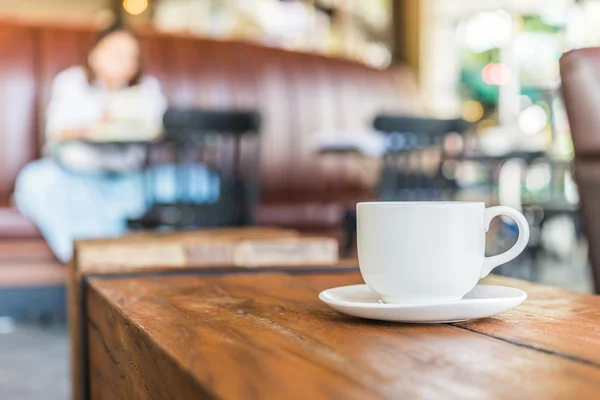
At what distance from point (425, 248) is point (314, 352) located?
167mm

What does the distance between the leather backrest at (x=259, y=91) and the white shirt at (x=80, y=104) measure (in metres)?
0.10

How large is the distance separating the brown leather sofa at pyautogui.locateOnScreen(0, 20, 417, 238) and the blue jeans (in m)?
0.21

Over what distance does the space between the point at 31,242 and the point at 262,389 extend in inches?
128

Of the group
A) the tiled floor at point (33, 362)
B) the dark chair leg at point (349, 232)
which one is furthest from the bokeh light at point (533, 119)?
the tiled floor at point (33, 362)

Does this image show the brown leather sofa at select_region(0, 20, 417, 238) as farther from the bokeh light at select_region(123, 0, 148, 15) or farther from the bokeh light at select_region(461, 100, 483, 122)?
the bokeh light at select_region(123, 0, 148, 15)

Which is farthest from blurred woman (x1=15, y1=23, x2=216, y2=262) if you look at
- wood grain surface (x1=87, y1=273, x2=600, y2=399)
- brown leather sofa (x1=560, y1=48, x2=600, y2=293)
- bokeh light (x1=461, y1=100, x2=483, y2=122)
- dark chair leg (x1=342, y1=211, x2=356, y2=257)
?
bokeh light (x1=461, y1=100, x2=483, y2=122)

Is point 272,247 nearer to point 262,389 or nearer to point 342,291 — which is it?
point 342,291

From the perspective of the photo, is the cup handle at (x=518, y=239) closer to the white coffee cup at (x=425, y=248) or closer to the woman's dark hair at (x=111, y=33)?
the white coffee cup at (x=425, y=248)

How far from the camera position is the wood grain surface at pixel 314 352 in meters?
0.43

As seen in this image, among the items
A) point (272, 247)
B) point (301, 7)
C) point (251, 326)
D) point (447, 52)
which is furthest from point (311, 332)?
point (301, 7)

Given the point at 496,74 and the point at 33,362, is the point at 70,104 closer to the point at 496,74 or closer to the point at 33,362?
the point at 33,362

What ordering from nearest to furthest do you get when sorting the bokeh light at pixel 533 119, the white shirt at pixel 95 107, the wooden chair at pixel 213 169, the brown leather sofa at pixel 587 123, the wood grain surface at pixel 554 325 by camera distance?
the wood grain surface at pixel 554 325 → the brown leather sofa at pixel 587 123 → the wooden chair at pixel 213 169 → the white shirt at pixel 95 107 → the bokeh light at pixel 533 119

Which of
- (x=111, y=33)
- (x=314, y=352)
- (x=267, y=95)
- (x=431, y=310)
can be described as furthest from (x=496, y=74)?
(x=314, y=352)

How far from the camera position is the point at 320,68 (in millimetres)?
4840
